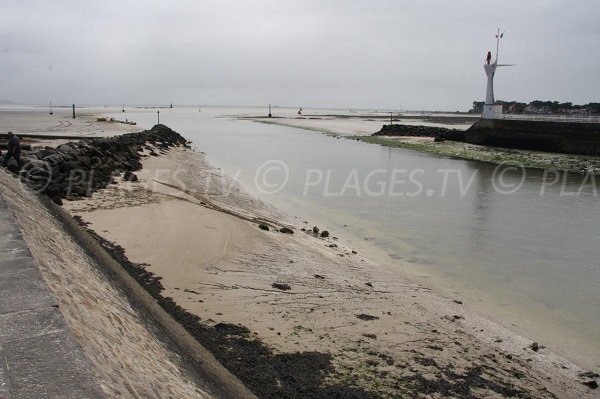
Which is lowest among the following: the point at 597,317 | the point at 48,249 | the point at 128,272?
the point at 597,317

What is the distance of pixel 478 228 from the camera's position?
1352cm

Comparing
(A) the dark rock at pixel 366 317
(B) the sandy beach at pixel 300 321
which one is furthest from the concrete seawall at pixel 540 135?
(A) the dark rock at pixel 366 317

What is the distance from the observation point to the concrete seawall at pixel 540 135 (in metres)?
34.6

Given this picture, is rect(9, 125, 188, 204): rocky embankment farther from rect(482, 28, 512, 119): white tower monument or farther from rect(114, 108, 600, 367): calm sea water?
rect(482, 28, 512, 119): white tower monument

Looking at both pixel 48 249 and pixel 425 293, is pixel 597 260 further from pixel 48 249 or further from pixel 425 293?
pixel 48 249

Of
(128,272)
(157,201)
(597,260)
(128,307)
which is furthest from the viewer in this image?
(157,201)

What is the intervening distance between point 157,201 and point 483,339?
29.7 ft

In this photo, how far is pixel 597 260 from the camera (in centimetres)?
1075

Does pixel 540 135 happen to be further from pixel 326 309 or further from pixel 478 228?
pixel 326 309

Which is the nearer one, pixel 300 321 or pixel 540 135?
pixel 300 321

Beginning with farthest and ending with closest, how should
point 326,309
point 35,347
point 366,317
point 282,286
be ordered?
point 282,286, point 326,309, point 366,317, point 35,347

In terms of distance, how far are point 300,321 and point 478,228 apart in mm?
8877

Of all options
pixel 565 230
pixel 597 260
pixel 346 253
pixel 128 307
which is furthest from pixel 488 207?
pixel 128 307

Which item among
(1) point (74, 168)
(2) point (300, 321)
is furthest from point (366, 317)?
(1) point (74, 168)
